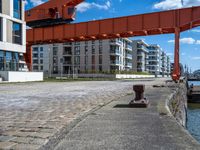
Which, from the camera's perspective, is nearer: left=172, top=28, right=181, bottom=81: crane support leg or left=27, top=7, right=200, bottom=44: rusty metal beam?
left=172, top=28, right=181, bottom=81: crane support leg

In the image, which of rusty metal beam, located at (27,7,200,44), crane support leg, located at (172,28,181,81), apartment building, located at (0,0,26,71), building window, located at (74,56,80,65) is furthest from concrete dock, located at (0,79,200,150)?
building window, located at (74,56,80,65)

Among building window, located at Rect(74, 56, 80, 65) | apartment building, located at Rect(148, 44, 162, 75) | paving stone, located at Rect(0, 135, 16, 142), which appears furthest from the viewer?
apartment building, located at Rect(148, 44, 162, 75)

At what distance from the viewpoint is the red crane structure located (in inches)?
1256

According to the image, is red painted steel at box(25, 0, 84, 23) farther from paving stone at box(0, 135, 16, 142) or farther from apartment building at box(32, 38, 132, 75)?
paving stone at box(0, 135, 16, 142)

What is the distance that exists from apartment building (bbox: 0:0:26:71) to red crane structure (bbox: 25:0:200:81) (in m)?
6.61

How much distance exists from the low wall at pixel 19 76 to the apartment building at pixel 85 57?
41046 mm

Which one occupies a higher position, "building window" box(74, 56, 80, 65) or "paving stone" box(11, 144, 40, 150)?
"building window" box(74, 56, 80, 65)

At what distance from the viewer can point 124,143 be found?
436cm

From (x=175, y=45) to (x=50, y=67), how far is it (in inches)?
2528

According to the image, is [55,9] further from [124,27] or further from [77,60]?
[77,60]

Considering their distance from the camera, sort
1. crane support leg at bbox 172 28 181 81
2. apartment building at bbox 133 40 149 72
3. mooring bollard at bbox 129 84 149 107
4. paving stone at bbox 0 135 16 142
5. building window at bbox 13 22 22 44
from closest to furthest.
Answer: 1. paving stone at bbox 0 135 16 142
2. mooring bollard at bbox 129 84 149 107
3. crane support leg at bbox 172 28 181 81
4. building window at bbox 13 22 22 44
5. apartment building at bbox 133 40 149 72

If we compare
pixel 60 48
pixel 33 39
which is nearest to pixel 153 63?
pixel 60 48

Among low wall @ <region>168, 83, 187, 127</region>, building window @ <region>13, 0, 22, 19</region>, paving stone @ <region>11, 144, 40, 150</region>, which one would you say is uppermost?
building window @ <region>13, 0, 22, 19</region>

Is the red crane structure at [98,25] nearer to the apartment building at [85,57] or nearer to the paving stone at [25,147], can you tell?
the paving stone at [25,147]
